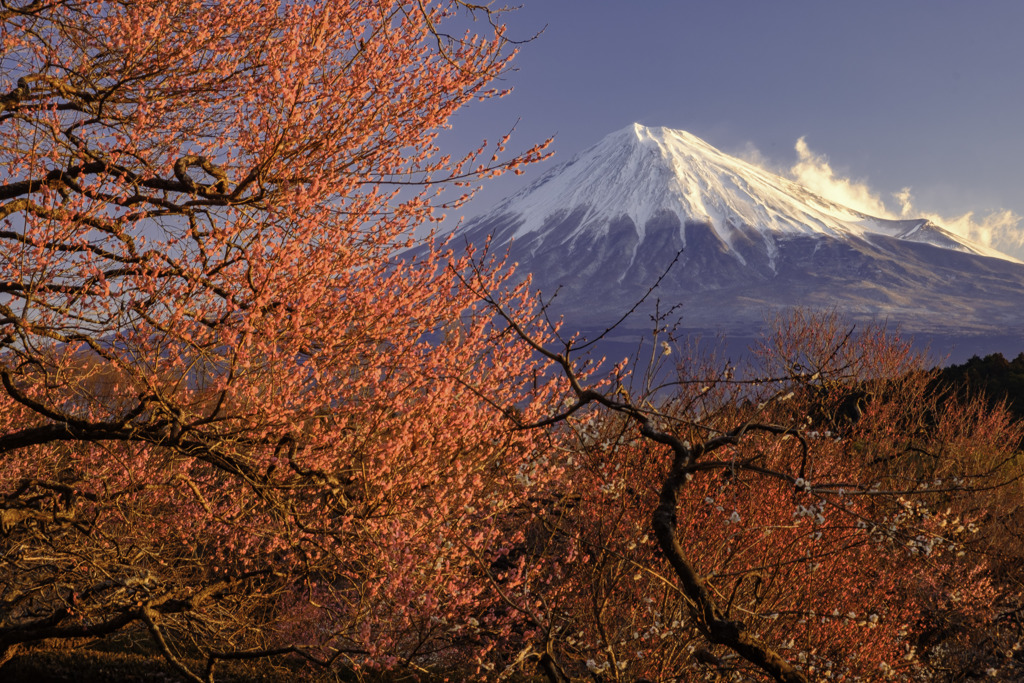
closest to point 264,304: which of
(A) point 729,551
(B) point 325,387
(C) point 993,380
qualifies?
(B) point 325,387

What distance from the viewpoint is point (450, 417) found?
18.8 ft

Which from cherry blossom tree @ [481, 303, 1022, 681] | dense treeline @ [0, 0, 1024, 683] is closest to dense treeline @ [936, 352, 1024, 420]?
cherry blossom tree @ [481, 303, 1022, 681]

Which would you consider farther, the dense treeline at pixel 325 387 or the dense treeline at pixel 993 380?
the dense treeline at pixel 993 380

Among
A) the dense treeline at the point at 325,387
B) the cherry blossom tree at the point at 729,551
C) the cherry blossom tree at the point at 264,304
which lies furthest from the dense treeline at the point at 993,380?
the cherry blossom tree at the point at 264,304

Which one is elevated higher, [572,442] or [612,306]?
[612,306]

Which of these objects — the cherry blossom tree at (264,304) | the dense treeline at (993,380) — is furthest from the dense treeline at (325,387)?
the dense treeline at (993,380)

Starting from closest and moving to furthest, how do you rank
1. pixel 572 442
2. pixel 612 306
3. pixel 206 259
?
pixel 206 259 → pixel 572 442 → pixel 612 306

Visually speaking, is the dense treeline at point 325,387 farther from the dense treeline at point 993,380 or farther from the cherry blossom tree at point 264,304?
the dense treeline at point 993,380

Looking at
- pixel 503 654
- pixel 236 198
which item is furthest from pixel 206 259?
pixel 503 654

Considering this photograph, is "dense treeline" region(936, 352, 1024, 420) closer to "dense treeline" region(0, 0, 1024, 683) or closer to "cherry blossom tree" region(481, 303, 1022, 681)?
"cherry blossom tree" region(481, 303, 1022, 681)

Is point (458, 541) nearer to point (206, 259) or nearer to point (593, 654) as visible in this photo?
point (593, 654)

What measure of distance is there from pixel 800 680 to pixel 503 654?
766cm

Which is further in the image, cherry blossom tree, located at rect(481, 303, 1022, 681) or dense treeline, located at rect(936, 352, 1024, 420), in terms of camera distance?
dense treeline, located at rect(936, 352, 1024, 420)

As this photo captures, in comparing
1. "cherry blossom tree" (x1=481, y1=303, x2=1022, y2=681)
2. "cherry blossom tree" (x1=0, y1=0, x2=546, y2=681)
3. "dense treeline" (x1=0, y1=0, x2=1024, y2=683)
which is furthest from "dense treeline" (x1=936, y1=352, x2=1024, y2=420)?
"cherry blossom tree" (x1=0, y1=0, x2=546, y2=681)
